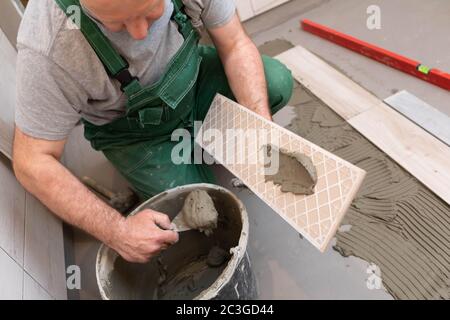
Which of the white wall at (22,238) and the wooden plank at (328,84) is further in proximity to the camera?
the wooden plank at (328,84)

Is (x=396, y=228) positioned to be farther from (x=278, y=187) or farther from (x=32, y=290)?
(x=32, y=290)

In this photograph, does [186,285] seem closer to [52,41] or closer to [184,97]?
[184,97]

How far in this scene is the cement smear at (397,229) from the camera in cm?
115

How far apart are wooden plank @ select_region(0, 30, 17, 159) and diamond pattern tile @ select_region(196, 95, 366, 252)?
0.68 metres

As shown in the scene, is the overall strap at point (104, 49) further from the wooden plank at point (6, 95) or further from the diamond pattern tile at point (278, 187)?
the wooden plank at point (6, 95)

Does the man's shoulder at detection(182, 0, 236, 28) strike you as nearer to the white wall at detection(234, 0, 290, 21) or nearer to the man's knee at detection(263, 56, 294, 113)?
the man's knee at detection(263, 56, 294, 113)

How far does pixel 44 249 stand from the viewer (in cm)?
132

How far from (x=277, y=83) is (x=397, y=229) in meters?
0.67

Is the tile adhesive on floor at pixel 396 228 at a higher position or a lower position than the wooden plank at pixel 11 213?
lower

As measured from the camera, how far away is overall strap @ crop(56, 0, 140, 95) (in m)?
0.92

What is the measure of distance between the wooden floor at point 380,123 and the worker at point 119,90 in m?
0.51

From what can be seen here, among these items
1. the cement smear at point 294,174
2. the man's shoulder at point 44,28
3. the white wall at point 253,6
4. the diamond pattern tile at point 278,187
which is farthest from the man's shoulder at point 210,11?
the white wall at point 253,6

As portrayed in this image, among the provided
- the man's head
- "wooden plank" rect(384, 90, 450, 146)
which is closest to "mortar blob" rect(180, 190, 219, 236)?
the man's head

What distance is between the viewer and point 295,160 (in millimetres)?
1006
